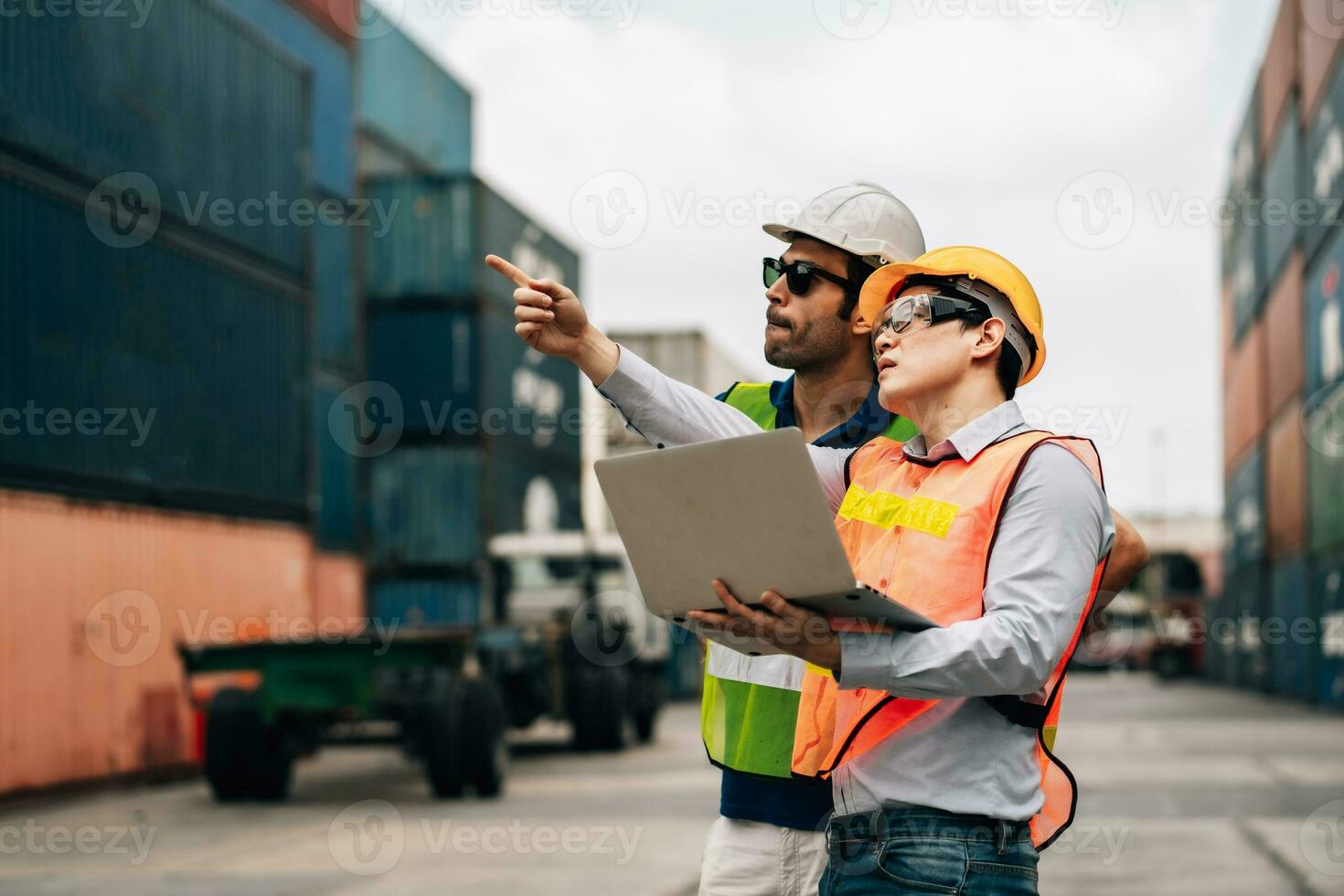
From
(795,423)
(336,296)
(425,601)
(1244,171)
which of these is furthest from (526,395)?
(795,423)

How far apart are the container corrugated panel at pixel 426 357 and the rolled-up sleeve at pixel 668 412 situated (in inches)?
898

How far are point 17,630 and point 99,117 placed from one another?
5.00 m

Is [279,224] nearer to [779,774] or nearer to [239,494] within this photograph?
[239,494]

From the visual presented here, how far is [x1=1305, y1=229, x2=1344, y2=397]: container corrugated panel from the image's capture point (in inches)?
957

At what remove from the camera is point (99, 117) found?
15.6 metres

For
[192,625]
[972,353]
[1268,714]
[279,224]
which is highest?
[279,224]

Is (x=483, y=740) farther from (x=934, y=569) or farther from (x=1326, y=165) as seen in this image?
(x=1326, y=165)

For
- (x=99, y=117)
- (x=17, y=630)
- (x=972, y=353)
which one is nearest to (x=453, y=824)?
(x=17, y=630)

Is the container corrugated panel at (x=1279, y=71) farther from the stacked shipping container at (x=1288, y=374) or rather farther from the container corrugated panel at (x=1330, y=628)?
the container corrugated panel at (x=1330, y=628)

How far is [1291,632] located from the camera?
1193 inches

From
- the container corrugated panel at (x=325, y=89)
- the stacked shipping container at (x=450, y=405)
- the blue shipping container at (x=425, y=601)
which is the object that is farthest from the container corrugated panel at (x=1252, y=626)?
the container corrugated panel at (x=325, y=89)

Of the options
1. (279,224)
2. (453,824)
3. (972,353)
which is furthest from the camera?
(279,224)

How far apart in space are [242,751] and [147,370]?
4.85 metres

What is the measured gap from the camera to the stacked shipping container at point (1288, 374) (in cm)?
2528
